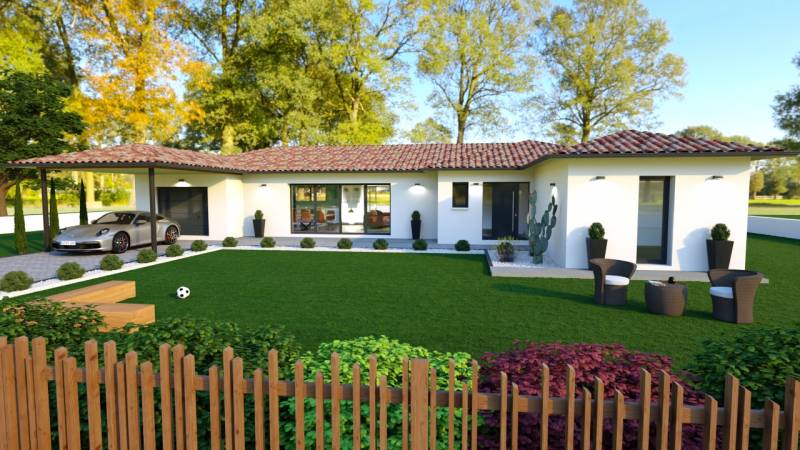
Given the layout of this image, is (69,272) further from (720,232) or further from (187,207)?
(720,232)

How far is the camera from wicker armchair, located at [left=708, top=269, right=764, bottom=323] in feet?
24.2

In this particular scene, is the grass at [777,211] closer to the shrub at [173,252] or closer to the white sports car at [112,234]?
the shrub at [173,252]

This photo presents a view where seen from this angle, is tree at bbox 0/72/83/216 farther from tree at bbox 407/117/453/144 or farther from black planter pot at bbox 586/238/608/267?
black planter pot at bbox 586/238/608/267

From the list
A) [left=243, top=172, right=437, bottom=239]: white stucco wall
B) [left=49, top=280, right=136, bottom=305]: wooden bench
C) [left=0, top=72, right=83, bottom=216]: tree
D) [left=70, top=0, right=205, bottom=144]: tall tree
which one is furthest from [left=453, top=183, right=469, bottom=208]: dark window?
[left=0, top=72, right=83, bottom=216]: tree

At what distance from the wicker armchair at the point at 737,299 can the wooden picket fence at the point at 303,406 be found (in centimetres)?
614

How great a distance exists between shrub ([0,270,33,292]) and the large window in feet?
37.3

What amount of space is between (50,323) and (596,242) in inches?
427

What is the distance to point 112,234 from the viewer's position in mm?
14922

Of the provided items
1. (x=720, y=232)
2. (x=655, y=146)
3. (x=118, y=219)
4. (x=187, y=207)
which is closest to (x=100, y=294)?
(x=118, y=219)

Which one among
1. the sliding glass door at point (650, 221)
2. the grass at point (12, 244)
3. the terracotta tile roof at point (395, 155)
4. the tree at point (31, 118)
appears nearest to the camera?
the terracotta tile roof at point (395, 155)

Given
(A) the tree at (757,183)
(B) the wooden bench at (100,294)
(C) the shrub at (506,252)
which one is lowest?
(B) the wooden bench at (100,294)

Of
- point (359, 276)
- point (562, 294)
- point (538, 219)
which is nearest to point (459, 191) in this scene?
point (538, 219)

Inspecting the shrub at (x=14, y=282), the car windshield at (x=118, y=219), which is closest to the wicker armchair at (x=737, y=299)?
the shrub at (x=14, y=282)

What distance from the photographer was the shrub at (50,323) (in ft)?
12.4
